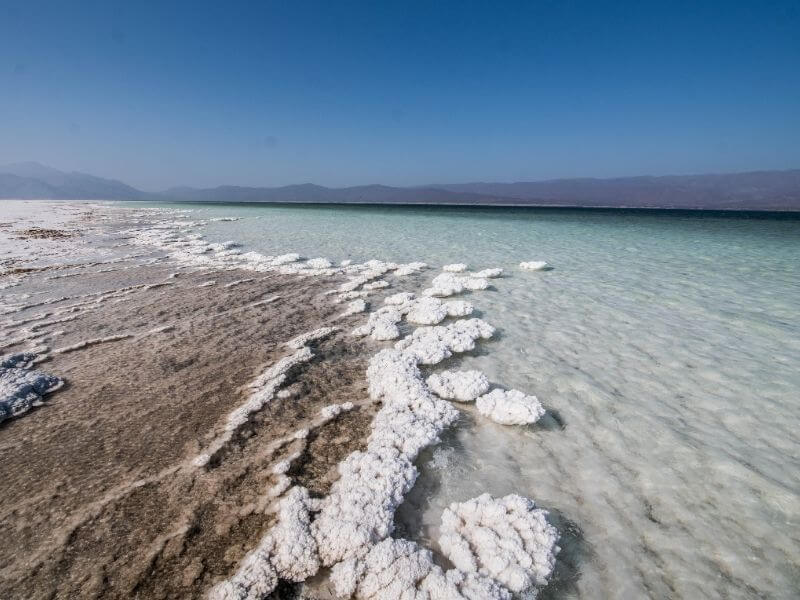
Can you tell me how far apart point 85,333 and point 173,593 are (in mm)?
5772

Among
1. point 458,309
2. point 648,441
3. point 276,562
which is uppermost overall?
point 458,309

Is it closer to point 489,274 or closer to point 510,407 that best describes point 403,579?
point 510,407

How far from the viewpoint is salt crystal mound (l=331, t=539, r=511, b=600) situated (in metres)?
2.04

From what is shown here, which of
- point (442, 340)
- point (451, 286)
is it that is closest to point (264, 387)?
point (442, 340)

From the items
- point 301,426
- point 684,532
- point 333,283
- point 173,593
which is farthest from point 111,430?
point 333,283

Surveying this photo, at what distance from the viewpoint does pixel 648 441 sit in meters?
3.55

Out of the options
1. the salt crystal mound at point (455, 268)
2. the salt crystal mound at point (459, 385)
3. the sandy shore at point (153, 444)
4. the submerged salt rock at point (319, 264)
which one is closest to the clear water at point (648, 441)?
the salt crystal mound at point (459, 385)

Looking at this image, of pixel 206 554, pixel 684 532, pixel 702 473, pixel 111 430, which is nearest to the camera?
pixel 206 554

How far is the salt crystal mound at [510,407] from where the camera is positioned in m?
3.74

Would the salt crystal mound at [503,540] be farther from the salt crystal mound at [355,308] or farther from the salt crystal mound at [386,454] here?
the salt crystal mound at [355,308]

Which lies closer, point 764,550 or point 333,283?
point 764,550

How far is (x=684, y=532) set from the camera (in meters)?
2.62

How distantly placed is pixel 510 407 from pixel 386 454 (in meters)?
1.47

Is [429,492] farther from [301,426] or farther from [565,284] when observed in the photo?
[565,284]
